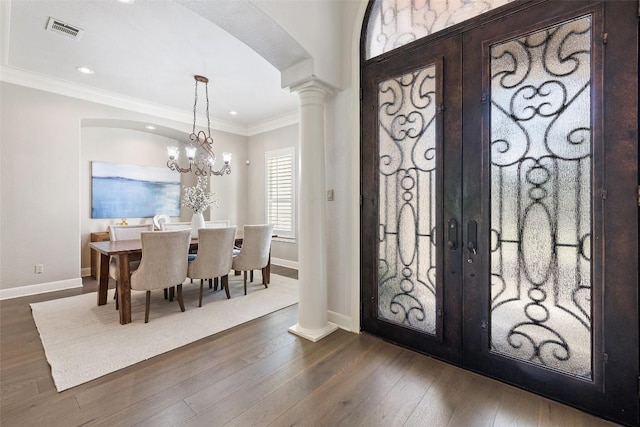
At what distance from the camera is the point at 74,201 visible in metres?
4.16

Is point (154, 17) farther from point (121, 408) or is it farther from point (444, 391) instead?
point (444, 391)

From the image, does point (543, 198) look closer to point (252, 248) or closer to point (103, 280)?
point (252, 248)

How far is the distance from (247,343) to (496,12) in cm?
316

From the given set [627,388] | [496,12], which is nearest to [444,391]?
[627,388]

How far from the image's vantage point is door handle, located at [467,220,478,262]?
77.1 inches

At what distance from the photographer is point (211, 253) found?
338 centimetres

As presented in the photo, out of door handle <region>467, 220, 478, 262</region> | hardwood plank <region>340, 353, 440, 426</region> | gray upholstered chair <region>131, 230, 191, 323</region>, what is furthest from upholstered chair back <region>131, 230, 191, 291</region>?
door handle <region>467, 220, 478, 262</region>

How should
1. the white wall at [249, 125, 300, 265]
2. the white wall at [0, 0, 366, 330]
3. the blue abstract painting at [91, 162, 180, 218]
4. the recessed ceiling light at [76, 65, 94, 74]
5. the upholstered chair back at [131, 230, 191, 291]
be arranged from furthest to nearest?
the white wall at [249, 125, 300, 265]
the blue abstract painting at [91, 162, 180, 218]
the recessed ceiling light at [76, 65, 94, 74]
the upholstered chair back at [131, 230, 191, 291]
the white wall at [0, 0, 366, 330]

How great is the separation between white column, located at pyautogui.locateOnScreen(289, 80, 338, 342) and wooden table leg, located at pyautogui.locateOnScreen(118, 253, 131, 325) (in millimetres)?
1704

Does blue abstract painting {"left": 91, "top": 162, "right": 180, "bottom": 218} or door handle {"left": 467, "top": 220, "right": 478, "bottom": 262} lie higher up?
blue abstract painting {"left": 91, "top": 162, "right": 180, "bottom": 218}

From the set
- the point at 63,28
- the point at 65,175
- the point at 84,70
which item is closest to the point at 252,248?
the point at 65,175

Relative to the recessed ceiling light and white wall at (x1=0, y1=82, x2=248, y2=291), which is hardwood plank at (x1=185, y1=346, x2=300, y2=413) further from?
the recessed ceiling light

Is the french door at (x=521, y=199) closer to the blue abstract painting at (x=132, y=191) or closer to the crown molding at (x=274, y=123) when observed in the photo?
the crown molding at (x=274, y=123)

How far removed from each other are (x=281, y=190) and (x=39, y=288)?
3.97m
